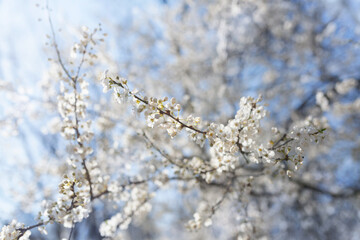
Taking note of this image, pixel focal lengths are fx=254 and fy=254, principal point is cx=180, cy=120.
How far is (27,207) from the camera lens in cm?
507

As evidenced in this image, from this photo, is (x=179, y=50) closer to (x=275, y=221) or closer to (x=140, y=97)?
(x=140, y=97)

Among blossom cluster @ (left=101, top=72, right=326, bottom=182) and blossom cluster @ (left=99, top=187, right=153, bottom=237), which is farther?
blossom cluster @ (left=99, top=187, right=153, bottom=237)

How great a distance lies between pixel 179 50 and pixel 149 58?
96cm

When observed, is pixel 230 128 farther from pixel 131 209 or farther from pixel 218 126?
pixel 131 209

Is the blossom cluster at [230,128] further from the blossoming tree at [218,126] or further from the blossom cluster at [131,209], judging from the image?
the blossom cluster at [131,209]

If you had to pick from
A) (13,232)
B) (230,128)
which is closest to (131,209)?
(13,232)

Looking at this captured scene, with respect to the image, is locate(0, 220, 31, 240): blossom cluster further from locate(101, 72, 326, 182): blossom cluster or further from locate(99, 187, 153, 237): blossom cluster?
locate(101, 72, 326, 182): blossom cluster

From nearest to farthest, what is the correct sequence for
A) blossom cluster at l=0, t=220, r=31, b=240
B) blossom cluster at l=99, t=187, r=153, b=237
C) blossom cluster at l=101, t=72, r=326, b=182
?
1. blossom cluster at l=101, t=72, r=326, b=182
2. blossom cluster at l=0, t=220, r=31, b=240
3. blossom cluster at l=99, t=187, r=153, b=237

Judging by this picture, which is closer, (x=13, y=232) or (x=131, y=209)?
(x=13, y=232)

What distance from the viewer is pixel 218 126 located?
1.74 meters

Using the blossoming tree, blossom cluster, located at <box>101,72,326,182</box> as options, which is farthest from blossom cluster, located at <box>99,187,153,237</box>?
blossom cluster, located at <box>101,72,326,182</box>

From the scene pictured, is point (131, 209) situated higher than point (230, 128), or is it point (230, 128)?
point (131, 209)

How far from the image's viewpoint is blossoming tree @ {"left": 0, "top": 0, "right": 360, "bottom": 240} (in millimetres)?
2229

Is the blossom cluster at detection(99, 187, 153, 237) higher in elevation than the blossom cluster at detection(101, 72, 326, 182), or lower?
higher
